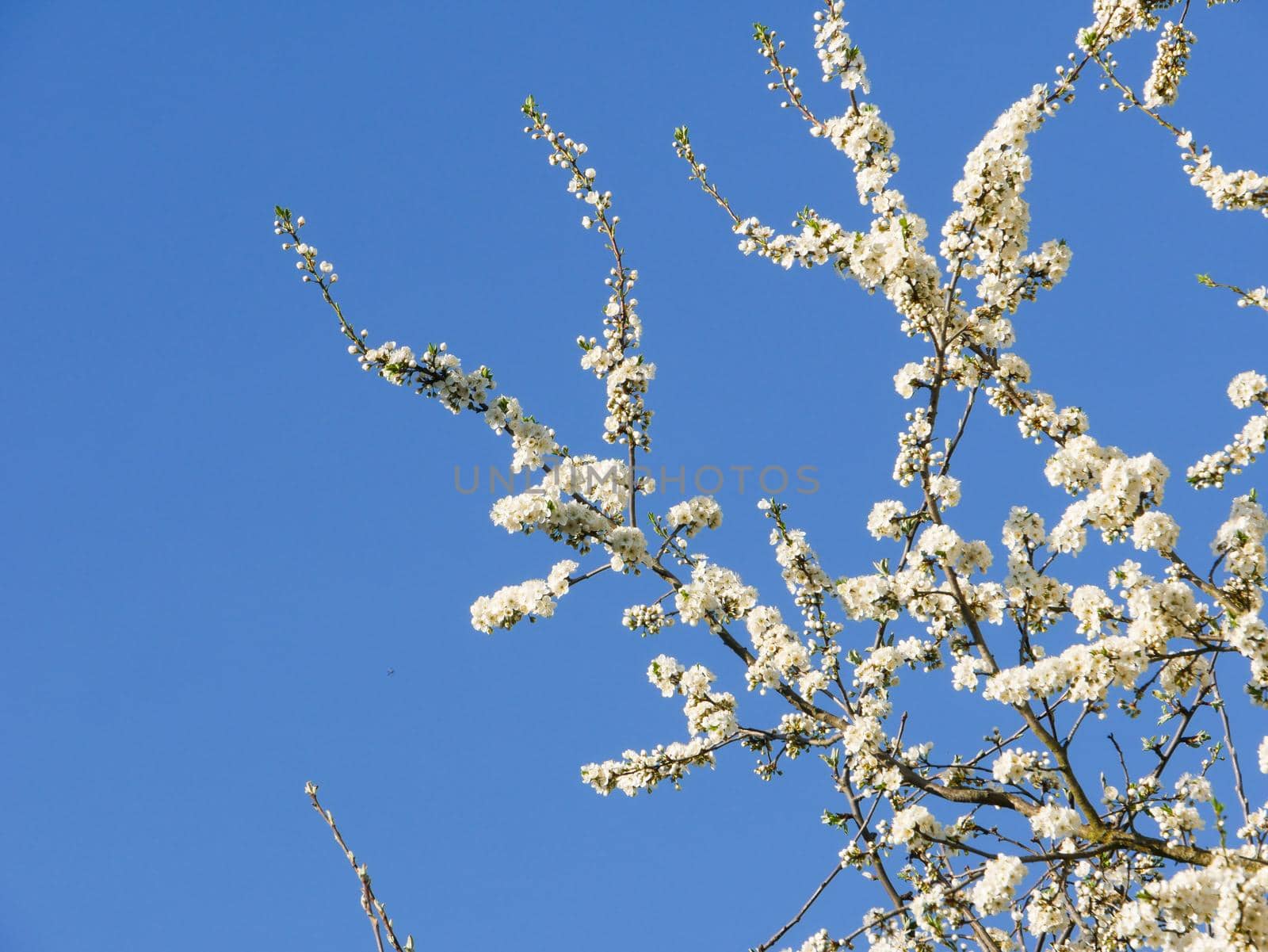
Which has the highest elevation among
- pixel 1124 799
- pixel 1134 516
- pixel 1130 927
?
pixel 1134 516

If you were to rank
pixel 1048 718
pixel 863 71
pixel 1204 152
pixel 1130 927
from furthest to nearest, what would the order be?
1. pixel 1204 152
2. pixel 863 71
3. pixel 1048 718
4. pixel 1130 927

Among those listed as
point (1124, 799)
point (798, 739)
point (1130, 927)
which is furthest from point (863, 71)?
point (1130, 927)

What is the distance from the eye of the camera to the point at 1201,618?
230 inches

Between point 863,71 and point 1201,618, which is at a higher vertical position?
point 863,71

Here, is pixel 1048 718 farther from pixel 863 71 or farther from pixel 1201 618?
pixel 863 71

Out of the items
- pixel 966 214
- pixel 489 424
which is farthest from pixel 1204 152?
pixel 489 424

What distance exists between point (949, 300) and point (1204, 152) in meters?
3.00

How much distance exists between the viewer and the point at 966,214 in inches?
264

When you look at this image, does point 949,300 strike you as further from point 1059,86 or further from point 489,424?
point 489,424

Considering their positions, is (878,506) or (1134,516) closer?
(1134,516)

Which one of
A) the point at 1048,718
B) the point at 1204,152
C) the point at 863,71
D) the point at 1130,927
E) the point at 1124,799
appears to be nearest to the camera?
the point at 1130,927

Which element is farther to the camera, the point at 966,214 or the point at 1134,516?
the point at 966,214

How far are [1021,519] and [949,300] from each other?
1540mm

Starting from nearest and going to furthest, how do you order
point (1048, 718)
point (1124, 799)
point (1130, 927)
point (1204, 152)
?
point (1130, 927)
point (1048, 718)
point (1124, 799)
point (1204, 152)
